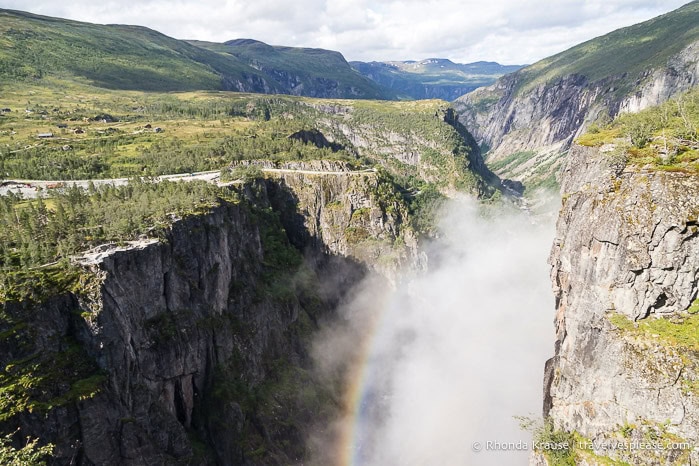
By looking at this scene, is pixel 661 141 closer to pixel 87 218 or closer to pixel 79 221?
pixel 87 218

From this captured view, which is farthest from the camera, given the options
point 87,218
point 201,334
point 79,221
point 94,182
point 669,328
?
point 94,182

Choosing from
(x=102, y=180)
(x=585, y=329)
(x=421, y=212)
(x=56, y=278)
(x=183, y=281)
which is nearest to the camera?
(x=56, y=278)

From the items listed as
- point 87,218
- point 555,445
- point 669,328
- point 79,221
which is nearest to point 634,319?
point 669,328

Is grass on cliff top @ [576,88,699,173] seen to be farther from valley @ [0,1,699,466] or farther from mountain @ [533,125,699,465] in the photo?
valley @ [0,1,699,466]

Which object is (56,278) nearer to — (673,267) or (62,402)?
(62,402)

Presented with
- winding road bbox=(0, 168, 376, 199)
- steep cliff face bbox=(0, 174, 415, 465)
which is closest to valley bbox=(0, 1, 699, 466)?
steep cliff face bbox=(0, 174, 415, 465)

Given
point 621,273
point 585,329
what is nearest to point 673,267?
point 621,273

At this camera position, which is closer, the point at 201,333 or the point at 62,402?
the point at 62,402
